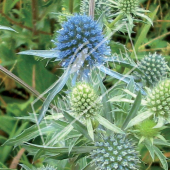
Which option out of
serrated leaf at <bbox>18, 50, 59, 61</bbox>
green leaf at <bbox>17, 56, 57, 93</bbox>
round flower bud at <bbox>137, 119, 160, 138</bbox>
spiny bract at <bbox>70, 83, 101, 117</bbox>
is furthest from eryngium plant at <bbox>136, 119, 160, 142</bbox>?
green leaf at <bbox>17, 56, 57, 93</bbox>

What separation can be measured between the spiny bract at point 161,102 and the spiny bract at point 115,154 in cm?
13

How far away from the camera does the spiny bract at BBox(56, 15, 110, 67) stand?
0.95 meters

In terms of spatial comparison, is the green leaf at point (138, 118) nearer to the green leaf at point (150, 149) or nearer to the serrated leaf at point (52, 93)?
the green leaf at point (150, 149)

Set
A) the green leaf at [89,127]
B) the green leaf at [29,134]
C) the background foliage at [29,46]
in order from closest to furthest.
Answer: the green leaf at [89,127] → the green leaf at [29,134] → the background foliage at [29,46]

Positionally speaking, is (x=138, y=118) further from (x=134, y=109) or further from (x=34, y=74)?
(x=34, y=74)

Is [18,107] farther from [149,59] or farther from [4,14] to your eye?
[149,59]

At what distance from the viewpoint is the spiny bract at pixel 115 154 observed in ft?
2.80

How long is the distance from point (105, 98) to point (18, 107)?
0.73 meters

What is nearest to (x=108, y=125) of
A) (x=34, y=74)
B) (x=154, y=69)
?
(x=154, y=69)

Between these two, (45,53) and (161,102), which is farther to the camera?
(45,53)

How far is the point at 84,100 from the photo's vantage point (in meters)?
0.83

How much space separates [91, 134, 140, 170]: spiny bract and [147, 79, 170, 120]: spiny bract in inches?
5.1

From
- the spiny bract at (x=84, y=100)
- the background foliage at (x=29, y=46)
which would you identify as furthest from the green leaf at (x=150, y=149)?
the background foliage at (x=29, y=46)

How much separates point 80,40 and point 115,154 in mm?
384
